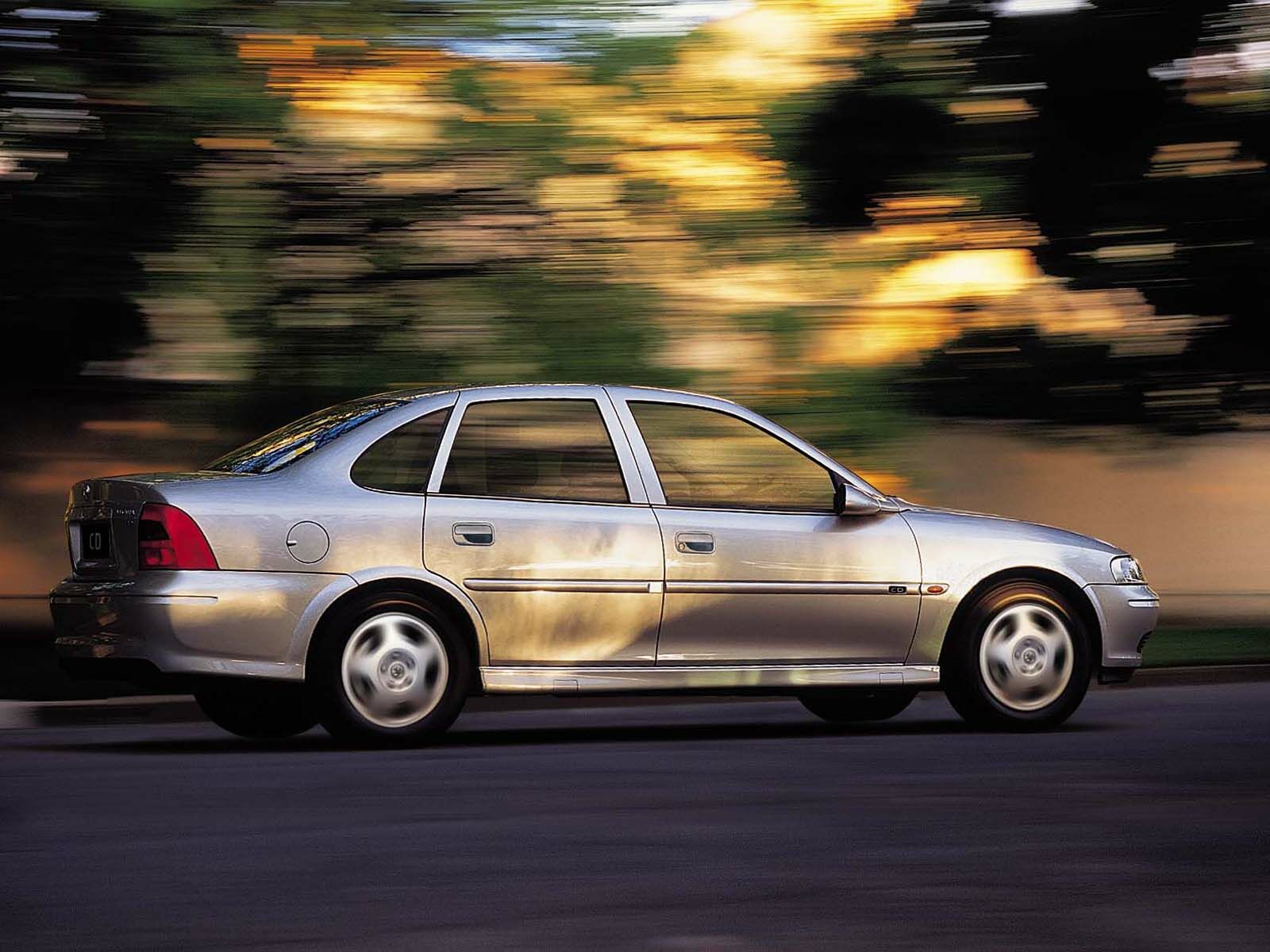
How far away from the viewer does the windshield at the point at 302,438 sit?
9484 mm

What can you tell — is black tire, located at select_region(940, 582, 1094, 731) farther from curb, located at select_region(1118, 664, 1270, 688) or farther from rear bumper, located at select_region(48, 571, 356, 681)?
curb, located at select_region(1118, 664, 1270, 688)

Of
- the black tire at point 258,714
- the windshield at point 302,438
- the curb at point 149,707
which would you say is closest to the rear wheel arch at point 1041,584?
the curb at point 149,707

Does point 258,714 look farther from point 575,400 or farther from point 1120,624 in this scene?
point 1120,624

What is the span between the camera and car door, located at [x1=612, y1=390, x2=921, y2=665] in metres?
9.75

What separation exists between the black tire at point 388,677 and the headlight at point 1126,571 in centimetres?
320

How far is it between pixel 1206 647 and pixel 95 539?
9639mm

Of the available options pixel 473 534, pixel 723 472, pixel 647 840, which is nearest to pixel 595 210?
pixel 723 472

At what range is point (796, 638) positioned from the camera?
32.6ft

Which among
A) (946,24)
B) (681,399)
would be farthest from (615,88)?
(681,399)

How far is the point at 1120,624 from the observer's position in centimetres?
1046

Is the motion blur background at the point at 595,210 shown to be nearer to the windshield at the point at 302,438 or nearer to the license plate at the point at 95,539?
the windshield at the point at 302,438

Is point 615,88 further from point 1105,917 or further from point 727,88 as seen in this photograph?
point 1105,917

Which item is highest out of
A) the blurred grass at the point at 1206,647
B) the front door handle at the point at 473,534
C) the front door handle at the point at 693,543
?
the front door handle at the point at 473,534

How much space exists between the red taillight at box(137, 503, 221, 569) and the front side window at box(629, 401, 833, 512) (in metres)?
2.08
